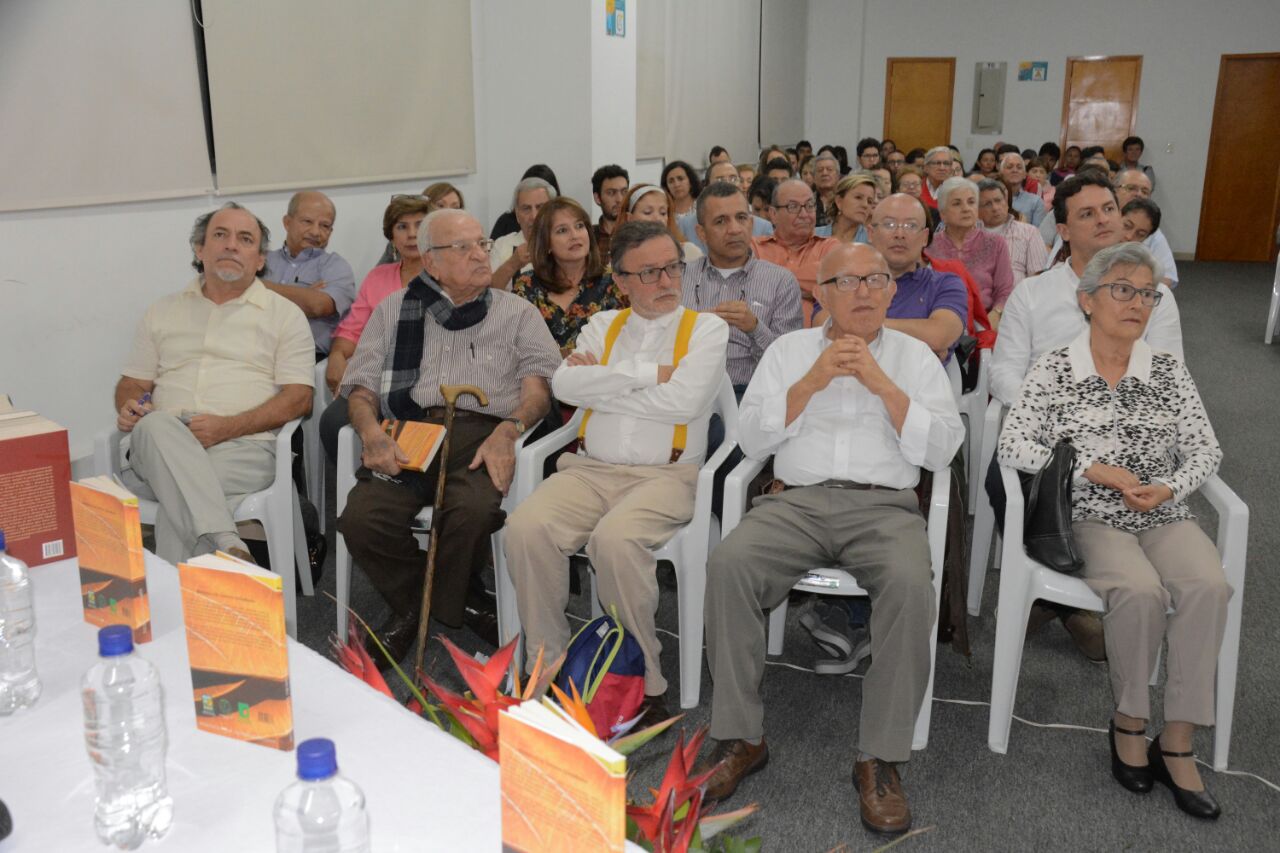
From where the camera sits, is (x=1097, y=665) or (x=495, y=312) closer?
(x=1097, y=665)

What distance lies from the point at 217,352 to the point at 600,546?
53.1 inches

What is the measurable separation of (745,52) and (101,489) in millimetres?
9439

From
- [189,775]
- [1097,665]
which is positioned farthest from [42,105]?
[1097,665]

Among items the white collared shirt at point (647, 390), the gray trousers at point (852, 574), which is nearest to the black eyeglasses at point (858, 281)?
the white collared shirt at point (647, 390)

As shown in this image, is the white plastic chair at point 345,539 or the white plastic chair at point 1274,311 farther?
the white plastic chair at point 1274,311

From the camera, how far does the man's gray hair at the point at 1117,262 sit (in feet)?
8.22

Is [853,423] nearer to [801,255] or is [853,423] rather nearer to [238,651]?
[801,255]

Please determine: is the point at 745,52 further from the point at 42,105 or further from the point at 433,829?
the point at 433,829

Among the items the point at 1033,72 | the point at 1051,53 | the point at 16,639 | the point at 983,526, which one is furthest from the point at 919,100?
the point at 16,639

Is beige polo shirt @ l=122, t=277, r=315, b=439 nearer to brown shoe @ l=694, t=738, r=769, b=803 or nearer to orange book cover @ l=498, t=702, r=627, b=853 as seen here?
brown shoe @ l=694, t=738, r=769, b=803

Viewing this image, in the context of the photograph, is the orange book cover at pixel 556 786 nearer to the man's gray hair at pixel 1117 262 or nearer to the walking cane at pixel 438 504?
the walking cane at pixel 438 504

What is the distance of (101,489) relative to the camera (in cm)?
154

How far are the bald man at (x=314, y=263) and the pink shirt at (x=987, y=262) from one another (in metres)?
2.45

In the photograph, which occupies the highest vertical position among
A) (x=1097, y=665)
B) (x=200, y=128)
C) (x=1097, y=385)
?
(x=200, y=128)
